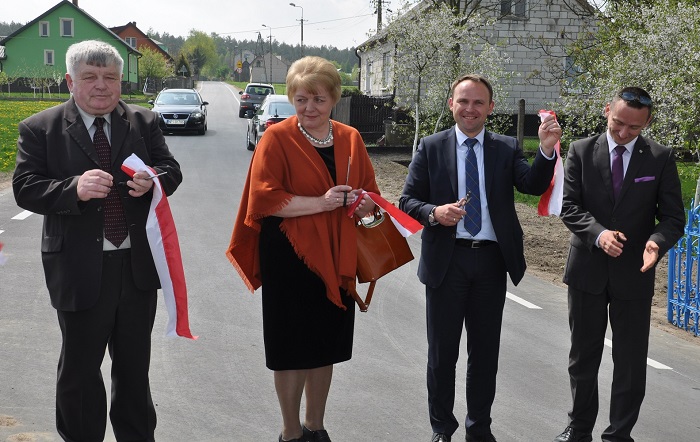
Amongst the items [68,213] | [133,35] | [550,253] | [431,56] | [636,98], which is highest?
[133,35]

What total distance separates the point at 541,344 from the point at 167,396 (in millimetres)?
3286

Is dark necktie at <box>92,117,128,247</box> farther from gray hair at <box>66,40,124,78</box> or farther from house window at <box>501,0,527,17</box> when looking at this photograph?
house window at <box>501,0,527,17</box>

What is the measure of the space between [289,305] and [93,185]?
4.06 ft

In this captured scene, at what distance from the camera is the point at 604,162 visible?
4.78m

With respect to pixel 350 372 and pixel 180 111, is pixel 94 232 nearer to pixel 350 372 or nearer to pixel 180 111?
pixel 350 372

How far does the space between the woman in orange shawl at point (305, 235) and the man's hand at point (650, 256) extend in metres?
1.51

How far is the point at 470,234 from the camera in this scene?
461 cm

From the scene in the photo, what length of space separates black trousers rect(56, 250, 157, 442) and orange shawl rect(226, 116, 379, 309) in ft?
2.34

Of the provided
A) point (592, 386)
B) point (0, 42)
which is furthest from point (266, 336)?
point (0, 42)

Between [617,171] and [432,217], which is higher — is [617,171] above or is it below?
above

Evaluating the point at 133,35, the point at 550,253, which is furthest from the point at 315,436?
the point at 133,35

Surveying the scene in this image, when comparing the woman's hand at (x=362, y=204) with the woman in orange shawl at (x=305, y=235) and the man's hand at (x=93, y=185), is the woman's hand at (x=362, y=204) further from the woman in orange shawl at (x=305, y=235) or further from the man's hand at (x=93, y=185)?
the man's hand at (x=93, y=185)

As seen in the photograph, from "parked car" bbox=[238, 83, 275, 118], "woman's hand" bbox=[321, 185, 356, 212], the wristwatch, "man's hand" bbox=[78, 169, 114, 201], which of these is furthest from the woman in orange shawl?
"parked car" bbox=[238, 83, 275, 118]

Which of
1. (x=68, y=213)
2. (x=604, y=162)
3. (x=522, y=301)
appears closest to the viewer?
(x=68, y=213)
